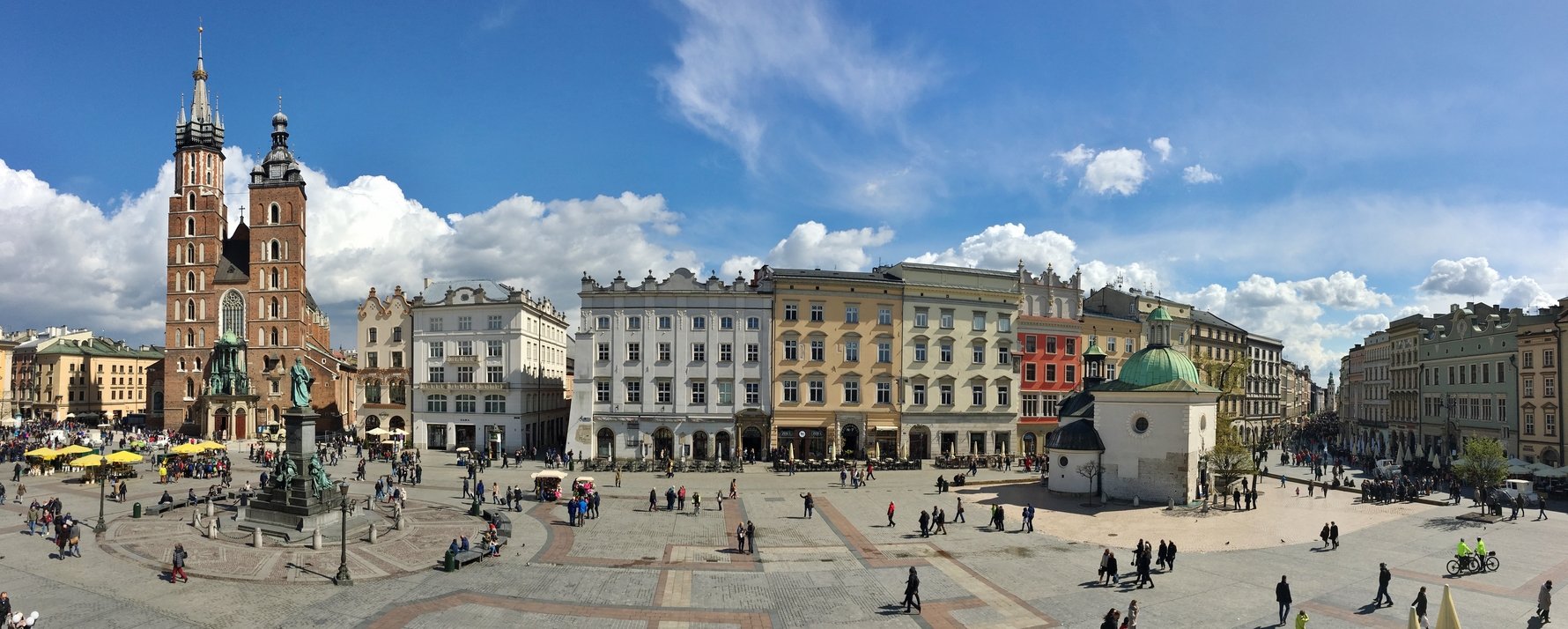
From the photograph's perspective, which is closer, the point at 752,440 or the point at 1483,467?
the point at 1483,467

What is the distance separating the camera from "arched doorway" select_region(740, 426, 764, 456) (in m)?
60.2

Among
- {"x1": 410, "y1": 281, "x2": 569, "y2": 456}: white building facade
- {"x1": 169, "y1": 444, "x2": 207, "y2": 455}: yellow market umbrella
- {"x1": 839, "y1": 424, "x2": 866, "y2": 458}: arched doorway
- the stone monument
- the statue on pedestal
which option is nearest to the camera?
the stone monument

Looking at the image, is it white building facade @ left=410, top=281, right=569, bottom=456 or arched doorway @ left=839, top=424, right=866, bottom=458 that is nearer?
arched doorway @ left=839, top=424, right=866, bottom=458

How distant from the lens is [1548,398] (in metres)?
54.2

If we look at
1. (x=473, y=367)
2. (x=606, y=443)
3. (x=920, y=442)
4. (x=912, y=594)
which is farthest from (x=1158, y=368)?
(x=473, y=367)

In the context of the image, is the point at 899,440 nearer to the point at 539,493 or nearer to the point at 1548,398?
the point at 539,493

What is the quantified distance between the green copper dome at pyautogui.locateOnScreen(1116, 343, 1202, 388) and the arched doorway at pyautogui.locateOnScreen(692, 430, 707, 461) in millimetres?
29401

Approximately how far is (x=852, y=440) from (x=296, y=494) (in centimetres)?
3850

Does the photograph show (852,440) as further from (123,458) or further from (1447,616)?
(123,458)

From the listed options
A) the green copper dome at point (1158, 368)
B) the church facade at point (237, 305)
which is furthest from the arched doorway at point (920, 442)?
the church facade at point (237, 305)

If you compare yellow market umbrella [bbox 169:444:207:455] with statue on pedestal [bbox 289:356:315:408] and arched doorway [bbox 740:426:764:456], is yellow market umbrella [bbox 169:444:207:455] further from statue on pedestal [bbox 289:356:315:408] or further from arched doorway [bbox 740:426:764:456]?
arched doorway [bbox 740:426:764:456]

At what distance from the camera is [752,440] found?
60.6m

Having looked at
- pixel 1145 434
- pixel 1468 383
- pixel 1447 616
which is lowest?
pixel 1447 616

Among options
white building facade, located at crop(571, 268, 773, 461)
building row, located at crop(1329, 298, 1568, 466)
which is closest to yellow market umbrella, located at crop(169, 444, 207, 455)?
white building facade, located at crop(571, 268, 773, 461)
